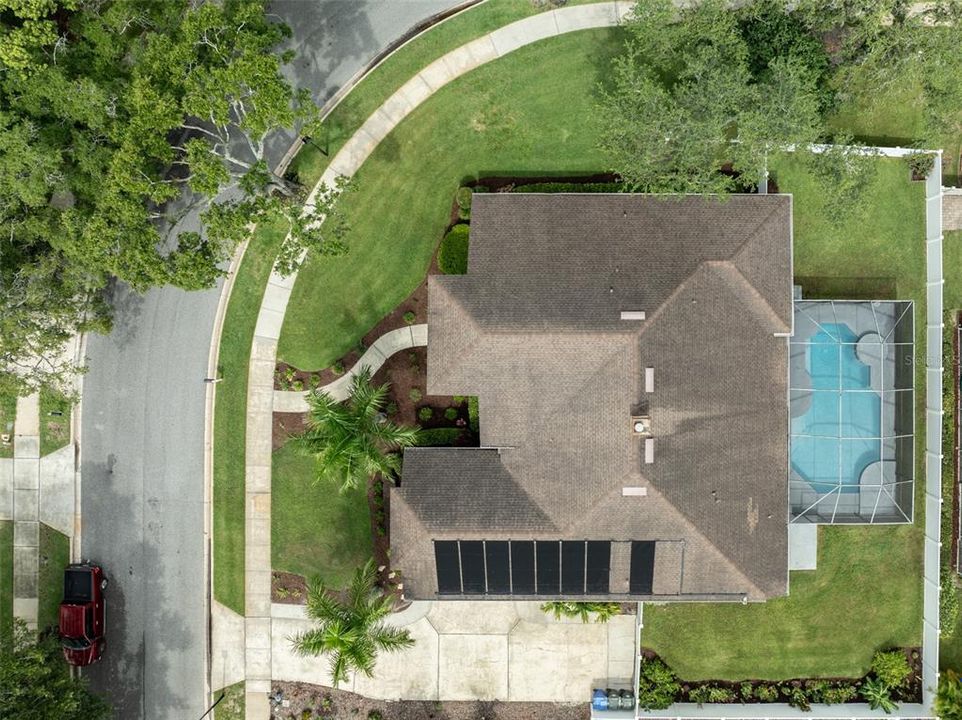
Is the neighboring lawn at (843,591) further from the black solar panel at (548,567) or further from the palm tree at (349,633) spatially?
the palm tree at (349,633)

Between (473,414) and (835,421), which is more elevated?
(473,414)

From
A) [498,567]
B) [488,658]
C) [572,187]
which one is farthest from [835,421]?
[488,658]

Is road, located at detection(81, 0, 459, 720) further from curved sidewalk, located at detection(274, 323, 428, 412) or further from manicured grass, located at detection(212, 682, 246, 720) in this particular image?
curved sidewalk, located at detection(274, 323, 428, 412)

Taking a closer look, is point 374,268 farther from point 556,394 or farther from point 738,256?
point 738,256

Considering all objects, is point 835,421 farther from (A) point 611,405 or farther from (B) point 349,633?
(B) point 349,633

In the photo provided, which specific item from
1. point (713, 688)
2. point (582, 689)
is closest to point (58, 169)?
point (582, 689)

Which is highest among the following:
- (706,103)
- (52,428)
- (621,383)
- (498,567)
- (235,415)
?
(706,103)

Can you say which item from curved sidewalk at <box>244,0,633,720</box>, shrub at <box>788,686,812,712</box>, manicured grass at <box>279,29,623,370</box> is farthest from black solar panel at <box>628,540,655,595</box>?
curved sidewalk at <box>244,0,633,720</box>

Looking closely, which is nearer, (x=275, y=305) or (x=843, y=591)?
(x=843, y=591)
